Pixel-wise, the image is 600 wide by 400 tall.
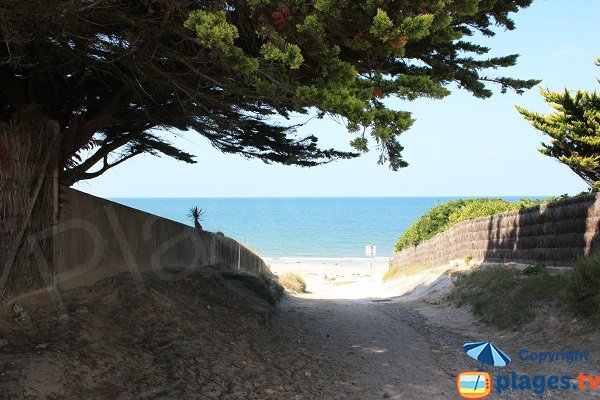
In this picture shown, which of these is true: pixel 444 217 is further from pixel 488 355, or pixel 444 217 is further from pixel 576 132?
pixel 488 355

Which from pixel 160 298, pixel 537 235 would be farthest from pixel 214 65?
pixel 537 235

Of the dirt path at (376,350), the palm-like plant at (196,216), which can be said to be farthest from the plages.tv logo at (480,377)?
the palm-like plant at (196,216)

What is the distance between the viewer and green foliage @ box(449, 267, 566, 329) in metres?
9.05

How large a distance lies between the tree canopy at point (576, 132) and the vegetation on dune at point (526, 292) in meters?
4.67

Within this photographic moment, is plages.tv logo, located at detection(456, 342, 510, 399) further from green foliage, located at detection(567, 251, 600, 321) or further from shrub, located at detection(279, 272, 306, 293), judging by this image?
shrub, located at detection(279, 272, 306, 293)

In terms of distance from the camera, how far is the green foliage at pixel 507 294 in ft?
29.7

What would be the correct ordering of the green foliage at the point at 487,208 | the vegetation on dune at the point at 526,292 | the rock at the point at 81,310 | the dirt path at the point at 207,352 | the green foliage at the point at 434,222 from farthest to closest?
→ 1. the green foliage at the point at 434,222
2. the green foliage at the point at 487,208
3. the vegetation on dune at the point at 526,292
4. the rock at the point at 81,310
5. the dirt path at the point at 207,352

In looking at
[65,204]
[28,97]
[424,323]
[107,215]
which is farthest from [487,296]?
[28,97]

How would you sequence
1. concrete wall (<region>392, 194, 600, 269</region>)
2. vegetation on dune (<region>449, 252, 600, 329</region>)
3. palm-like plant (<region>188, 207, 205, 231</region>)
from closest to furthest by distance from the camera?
vegetation on dune (<region>449, 252, 600, 329</region>)
concrete wall (<region>392, 194, 600, 269</region>)
palm-like plant (<region>188, 207, 205, 231</region>)

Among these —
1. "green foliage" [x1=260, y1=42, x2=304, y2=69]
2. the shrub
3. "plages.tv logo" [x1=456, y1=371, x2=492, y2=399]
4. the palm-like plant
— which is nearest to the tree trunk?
"green foliage" [x1=260, y1=42, x2=304, y2=69]

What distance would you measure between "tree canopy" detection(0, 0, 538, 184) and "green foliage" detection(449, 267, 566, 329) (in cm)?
366

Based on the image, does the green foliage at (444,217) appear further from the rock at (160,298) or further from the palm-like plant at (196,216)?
the rock at (160,298)

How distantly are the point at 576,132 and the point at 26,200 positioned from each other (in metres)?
14.0

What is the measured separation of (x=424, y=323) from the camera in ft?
36.6
